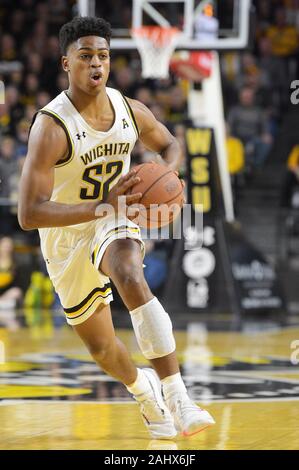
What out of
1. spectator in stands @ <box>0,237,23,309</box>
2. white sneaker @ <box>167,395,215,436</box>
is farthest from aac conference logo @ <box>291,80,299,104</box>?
white sneaker @ <box>167,395,215,436</box>

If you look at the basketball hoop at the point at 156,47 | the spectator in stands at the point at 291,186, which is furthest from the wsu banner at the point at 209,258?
the spectator in stands at the point at 291,186

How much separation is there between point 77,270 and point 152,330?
0.62 meters

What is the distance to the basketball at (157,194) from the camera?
4891 millimetres

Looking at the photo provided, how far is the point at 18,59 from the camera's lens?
61.3ft

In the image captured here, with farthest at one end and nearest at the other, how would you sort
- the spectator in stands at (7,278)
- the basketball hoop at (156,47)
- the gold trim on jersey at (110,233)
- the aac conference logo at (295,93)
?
the aac conference logo at (295,93) → the spectator in stands at (7,278) → the basketball hoop at (156,47) → the gold trim on jersey at (110,233)

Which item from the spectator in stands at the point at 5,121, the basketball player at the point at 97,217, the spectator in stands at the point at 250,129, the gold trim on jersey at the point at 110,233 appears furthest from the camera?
the spectator in stands at the point at 5,121

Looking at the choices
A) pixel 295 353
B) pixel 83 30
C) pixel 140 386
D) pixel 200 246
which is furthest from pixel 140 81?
pixel 140 386

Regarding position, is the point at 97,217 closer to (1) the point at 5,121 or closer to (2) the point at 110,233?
(2) the point at 110,233

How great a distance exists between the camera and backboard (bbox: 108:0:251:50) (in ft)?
40.4

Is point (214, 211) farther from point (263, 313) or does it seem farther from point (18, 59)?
point (18, 59)

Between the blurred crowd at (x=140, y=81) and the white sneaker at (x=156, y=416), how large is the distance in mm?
9410

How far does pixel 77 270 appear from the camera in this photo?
522cm

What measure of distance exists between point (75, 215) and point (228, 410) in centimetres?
174

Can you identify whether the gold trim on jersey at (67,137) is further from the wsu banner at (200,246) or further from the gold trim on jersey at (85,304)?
the wsu banner at (200,246)
